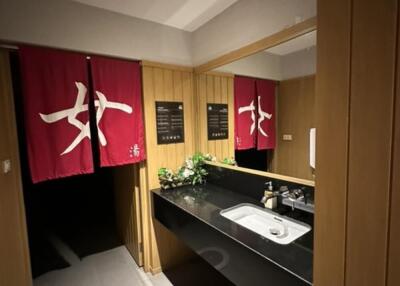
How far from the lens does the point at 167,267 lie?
2.33 metres

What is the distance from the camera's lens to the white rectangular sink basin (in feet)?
4.40

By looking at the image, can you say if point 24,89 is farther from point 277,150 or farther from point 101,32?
point 277,150

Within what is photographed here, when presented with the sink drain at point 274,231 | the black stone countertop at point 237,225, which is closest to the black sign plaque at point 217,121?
the black stone countertop at point 237,225

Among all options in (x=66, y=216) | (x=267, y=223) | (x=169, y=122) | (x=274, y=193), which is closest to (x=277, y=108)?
(x=274, y=193)

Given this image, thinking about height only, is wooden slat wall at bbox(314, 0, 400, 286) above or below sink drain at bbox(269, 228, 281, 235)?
above

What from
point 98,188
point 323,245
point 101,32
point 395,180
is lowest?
point 98,188

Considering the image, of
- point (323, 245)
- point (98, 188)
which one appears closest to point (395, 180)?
point (323, 245)

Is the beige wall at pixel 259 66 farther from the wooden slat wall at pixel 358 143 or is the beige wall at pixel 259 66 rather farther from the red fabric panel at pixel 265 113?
the wooden slat wall at pixel 358 143

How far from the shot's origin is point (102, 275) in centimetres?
217

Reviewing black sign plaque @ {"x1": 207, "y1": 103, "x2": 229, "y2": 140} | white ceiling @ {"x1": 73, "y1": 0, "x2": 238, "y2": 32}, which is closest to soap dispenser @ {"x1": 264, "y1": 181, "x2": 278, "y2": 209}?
black sign plaque @ {"x1": 207, "y1": 103, "x2": 229, "y2": 140}

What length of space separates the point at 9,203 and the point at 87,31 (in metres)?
1.42

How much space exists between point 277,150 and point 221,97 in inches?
33.0

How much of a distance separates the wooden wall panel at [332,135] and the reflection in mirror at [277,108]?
0.82 meters

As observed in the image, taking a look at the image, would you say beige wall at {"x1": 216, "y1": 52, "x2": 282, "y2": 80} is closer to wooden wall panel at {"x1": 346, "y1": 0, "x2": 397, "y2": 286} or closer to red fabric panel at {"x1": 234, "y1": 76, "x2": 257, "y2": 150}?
red fabric panel at {"x1": 234, "y1": 76, "x2": 257, "y2": 150}
